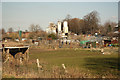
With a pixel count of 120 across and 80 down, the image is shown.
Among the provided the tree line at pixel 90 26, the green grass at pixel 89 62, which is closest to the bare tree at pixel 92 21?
the tree line at pixel 90 26

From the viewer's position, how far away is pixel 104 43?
5009cm

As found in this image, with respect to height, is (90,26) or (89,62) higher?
(90,26)

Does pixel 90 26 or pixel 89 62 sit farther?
pixel 90 26

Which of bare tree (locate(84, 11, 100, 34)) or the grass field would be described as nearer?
the grass field

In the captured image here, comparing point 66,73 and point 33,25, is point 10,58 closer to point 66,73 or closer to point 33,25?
point 66,73

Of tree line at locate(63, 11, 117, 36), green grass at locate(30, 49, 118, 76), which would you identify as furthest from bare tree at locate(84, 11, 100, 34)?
green grass at locate(30, 49, 118, 76)

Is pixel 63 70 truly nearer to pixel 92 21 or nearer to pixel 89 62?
pixel 89 62

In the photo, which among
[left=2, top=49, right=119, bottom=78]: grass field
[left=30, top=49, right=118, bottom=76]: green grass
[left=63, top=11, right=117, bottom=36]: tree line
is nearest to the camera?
[left=2, top=49, right=119, bottom=78]: grass field

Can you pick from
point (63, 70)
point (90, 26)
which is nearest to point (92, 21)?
point (90, 26)

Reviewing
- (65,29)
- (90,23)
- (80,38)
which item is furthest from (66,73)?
(90,23)

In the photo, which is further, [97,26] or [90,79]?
[97,26]

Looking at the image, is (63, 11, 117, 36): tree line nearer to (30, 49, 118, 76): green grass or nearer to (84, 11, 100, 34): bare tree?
(84, 11, 100, 34): bare tree

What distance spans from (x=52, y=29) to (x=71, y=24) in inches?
445

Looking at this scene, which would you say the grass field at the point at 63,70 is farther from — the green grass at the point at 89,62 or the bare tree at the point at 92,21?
the bare tree at the point at 92,21
